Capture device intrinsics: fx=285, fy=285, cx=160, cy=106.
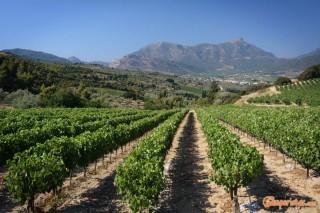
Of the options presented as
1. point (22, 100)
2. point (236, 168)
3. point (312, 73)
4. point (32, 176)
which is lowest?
point (22, 100)

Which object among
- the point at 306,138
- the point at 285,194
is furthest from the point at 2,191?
the point at 306,138

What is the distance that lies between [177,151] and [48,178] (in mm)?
16401

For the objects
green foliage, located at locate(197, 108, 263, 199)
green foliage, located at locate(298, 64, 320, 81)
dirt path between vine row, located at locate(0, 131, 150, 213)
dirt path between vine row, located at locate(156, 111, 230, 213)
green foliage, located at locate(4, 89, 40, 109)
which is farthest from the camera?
green foliage, located at locate(298, 64, 320, 81)

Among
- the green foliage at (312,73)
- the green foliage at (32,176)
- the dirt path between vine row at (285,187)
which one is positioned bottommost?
the dirt path between vine row at (285,187)

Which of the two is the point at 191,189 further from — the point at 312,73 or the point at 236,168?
the point at 312,73

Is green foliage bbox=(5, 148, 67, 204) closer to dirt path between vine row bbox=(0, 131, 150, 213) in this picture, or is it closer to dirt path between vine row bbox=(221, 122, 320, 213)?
dirt path between vine row bbox=(0, 131, 150, 213)

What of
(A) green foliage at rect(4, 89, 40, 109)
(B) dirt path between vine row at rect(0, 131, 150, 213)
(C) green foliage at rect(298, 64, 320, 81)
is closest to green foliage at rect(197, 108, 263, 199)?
(B) dirt path between vine row at rect(0, 131, 150, 213)

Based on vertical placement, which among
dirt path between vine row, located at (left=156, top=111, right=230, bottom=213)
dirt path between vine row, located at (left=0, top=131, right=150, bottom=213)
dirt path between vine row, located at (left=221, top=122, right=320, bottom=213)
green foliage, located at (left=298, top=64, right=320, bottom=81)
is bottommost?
dirt path between vine row, located at (left=0, top=131, right=150, bottom=213)

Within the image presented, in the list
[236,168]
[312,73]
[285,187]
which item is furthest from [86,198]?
[312,73]

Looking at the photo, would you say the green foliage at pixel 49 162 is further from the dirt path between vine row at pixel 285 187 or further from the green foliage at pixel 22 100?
the green foliage at pixel 22 100

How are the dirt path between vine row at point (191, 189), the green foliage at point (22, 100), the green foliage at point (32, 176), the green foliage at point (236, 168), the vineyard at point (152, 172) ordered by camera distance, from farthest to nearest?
the green foliage at point (22, 100) → the dirt path between vine row at point (191, 189) → the green foliage at point (236, 168) → the vineyard at point (152, 172) → the green foliage at point (32, 176)

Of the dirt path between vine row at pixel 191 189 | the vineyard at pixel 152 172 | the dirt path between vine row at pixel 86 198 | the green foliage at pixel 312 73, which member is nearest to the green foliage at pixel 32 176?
the vineyard at pixel 152 172

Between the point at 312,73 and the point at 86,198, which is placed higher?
the point at 312,73

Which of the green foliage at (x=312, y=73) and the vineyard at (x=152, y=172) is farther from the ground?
the green foliage at (x=312, y=73)
